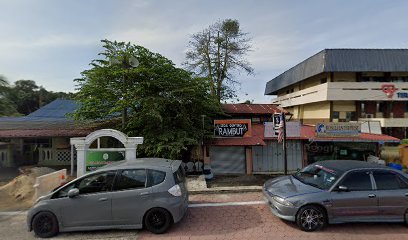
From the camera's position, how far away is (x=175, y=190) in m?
5.75

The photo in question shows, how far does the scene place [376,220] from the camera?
5.85 m

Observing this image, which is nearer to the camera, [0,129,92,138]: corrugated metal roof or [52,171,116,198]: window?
[52,171,116,198]: window

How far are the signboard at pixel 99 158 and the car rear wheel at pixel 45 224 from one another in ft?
12.2

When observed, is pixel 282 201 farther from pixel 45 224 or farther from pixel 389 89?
pixel 389 89

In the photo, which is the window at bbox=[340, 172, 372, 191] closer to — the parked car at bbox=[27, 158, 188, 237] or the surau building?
the parked car at bbox=[27, 158, 188, 237]

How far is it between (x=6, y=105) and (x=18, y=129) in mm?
1477

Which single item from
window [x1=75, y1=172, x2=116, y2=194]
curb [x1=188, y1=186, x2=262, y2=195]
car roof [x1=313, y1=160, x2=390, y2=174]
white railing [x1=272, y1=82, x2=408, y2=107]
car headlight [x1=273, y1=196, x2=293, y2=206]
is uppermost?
white railing [x1=272, y1=82, x2=408, y2=107]

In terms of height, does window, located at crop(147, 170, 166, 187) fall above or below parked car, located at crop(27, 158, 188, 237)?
above

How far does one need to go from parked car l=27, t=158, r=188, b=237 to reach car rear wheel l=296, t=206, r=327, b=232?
284 cm

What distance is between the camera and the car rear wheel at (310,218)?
18.8 feet

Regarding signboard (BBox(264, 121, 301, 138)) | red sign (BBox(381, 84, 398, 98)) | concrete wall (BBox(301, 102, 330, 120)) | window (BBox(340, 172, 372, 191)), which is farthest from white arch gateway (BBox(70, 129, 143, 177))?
red sign (BBox(381, 84, 398, 98))

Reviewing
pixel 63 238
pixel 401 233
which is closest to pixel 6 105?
pixel 63 238

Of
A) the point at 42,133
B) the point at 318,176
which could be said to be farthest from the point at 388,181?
the point at 42,133

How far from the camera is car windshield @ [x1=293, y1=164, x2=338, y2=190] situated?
19.9 feet
